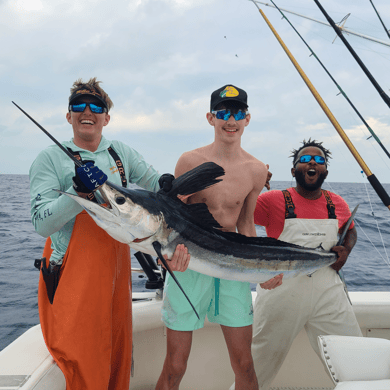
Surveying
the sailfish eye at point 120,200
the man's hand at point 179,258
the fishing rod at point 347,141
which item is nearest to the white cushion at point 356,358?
the man's hand at point 179,258

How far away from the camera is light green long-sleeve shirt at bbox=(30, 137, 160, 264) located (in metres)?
1.60

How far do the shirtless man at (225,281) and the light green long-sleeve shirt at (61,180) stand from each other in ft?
0.94

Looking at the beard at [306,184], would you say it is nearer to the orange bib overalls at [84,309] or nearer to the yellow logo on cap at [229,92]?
the yellow logo on cap at [229,92]

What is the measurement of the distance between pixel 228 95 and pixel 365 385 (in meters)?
1.65

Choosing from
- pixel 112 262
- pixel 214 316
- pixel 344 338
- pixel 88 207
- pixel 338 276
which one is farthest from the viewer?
pixel 338 276

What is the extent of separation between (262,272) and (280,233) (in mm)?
609

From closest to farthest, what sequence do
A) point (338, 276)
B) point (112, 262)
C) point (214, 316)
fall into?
point (112, 262) → point (214, 316) → point (338, 276)

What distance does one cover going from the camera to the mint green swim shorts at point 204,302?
2.06 meters

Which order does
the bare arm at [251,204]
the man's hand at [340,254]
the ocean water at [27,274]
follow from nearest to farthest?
1. the bare arm at [251,204]
2. the man's hand at [340,254]
3. the ocean water at [27,274]

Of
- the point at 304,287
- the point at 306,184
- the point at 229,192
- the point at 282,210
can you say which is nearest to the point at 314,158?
the point at 306,184

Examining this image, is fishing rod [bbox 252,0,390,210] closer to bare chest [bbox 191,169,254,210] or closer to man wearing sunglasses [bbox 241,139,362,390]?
man wearing sunglasses [bbox 241,139,362,390]

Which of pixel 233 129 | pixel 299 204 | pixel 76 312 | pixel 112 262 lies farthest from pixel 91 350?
pixel 299 204

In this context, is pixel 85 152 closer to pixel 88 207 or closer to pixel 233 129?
pixel 88 207

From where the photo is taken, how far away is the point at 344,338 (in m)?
1.61
